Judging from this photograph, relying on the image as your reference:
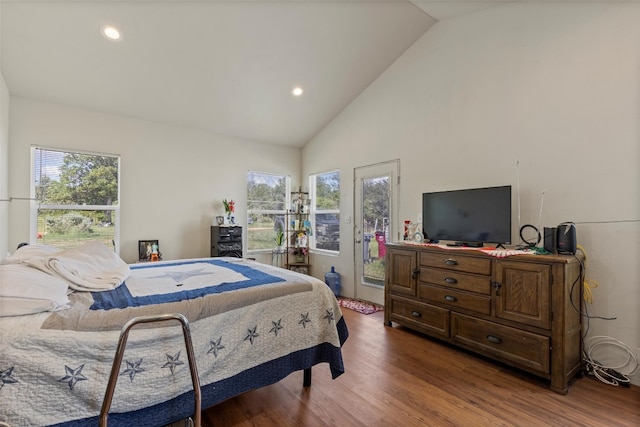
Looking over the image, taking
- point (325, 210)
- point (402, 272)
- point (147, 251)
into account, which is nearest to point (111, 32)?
point (147, 251)

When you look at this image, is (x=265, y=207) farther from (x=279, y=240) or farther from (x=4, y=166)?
(x=4, y=166)

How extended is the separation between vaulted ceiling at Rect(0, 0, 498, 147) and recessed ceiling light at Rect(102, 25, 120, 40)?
44 millimetres

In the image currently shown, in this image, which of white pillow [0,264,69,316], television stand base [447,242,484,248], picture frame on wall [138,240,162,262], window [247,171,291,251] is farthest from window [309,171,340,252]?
white pillow [0,264,69,316]

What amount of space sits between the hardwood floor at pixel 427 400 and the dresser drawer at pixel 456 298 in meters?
0.45

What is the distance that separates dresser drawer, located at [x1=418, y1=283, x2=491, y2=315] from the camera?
2484 millimetres

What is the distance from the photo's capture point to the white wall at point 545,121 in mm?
2191

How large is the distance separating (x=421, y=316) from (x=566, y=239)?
143 cm

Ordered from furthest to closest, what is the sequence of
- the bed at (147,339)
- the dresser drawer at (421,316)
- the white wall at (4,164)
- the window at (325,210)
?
the window at (325,210) → the white wall at (4,164) → the dresser drawer at (421,316) → the bed at (147,339)

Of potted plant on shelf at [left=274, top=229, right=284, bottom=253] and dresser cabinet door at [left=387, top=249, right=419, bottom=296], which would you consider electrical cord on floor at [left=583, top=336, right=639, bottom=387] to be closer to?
dresser cabinet door at [left=387, top=249, right=419, bottom=296]

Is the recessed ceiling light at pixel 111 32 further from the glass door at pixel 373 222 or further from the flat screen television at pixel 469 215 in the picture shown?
the flat screen television at pixel 469 215

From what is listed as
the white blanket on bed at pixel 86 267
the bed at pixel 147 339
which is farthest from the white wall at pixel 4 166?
the bed at pixel 147 339

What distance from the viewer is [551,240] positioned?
2266 millimetres

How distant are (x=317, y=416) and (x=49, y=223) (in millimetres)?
3789

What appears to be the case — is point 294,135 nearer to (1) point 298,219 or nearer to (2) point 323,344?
(1) point 298,219
